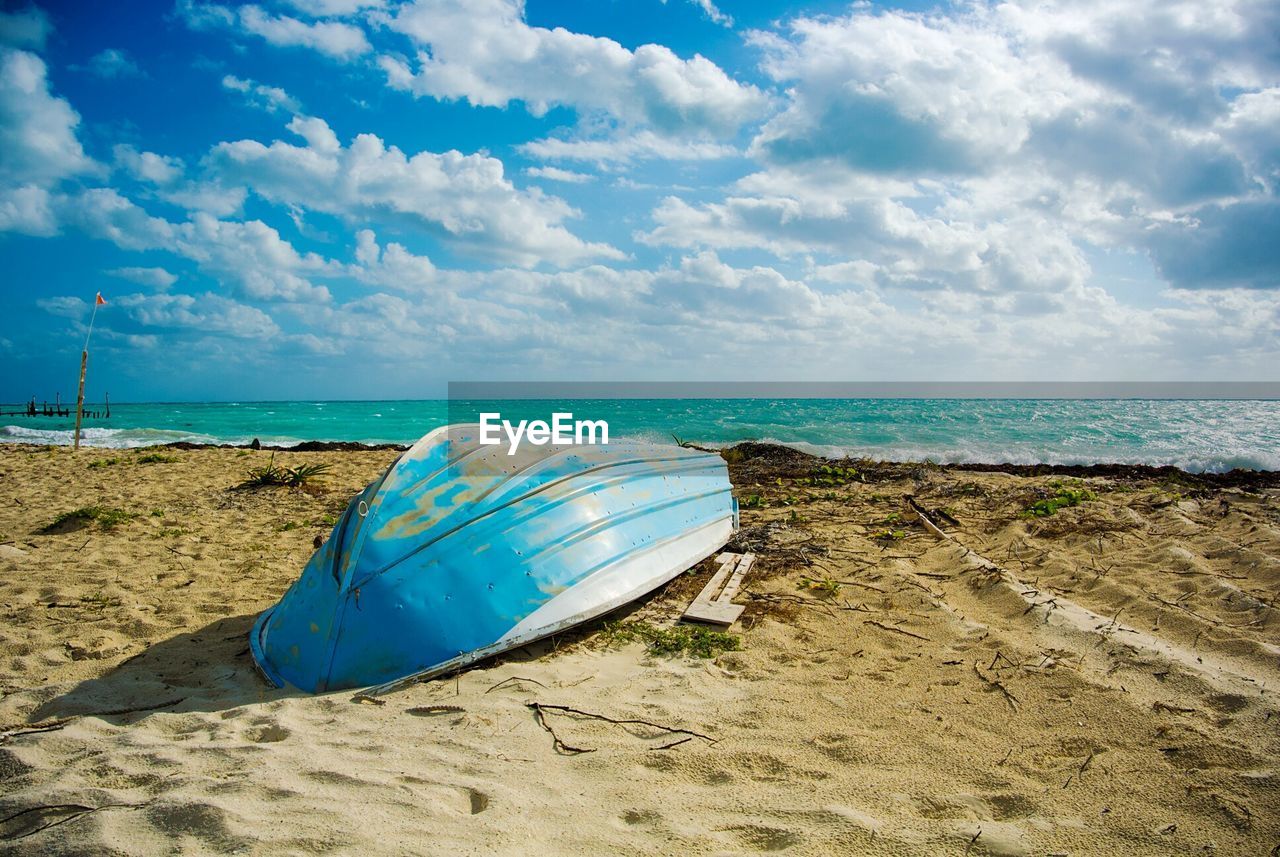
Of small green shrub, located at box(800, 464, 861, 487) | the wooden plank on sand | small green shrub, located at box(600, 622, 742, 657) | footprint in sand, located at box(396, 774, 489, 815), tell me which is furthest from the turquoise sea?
footprint in sand, located at box(396, 774, 489, 815)

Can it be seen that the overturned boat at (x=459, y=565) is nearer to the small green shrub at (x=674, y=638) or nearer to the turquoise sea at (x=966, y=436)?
the small green shrub at (x=674, y=638)

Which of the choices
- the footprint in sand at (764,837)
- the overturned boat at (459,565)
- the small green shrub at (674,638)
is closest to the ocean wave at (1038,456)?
the overturned boat at (459,565)

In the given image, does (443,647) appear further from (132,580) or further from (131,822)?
(132,580)

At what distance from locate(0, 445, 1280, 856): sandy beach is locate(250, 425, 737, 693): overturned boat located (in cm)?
17

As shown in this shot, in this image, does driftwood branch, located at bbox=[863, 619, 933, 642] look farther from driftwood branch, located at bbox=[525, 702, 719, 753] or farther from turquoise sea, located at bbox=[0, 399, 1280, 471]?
turquoise sea, located at bbox=[0, 399, 1280, 471]

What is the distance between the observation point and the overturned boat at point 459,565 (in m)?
3.32

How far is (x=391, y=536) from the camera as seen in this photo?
356 cm

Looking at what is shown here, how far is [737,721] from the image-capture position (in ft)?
9.76

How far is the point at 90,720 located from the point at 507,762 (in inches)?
76.6

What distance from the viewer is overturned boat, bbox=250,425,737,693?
131 inches

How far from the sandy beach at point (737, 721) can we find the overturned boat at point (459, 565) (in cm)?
17

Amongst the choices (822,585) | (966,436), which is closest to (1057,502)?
(822,585)

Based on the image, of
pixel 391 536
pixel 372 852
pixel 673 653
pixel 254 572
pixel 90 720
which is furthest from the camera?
pixel 254 572

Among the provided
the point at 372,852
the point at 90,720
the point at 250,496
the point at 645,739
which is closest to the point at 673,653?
the point at 645,739
